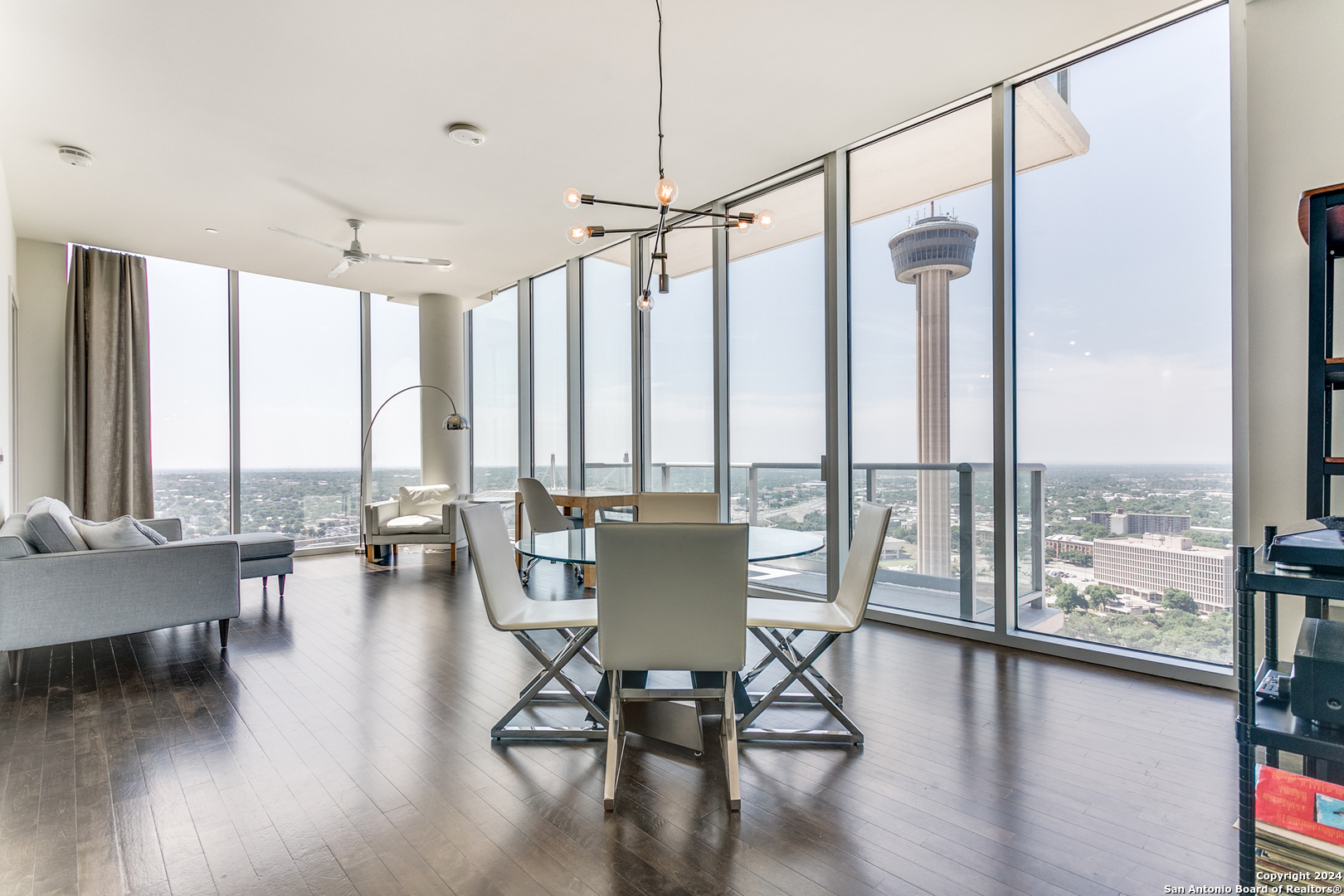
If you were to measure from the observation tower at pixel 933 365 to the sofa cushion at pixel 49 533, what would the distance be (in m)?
4.63

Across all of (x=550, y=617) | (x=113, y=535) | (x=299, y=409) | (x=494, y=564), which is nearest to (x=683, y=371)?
(x=494, y=564)

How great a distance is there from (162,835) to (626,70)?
347 centimetres

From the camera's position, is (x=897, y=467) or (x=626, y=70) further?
(x=897, y=467)

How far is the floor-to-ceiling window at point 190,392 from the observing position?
253 inches

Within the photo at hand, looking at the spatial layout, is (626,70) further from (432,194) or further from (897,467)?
(897,467)

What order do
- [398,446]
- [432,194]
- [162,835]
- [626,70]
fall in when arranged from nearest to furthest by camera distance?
1. [162,835]
2. [626,70]
3. [432,194]
4. [398,446]

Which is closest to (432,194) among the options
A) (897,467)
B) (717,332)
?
(717,332)

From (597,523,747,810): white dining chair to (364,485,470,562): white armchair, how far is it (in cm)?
451

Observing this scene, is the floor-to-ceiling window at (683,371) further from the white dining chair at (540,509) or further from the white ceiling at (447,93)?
the white dining chair at (540,509)

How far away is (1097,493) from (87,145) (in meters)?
5.91

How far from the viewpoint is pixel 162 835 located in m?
1.91

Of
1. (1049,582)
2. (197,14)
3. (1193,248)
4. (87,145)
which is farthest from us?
(87,145)

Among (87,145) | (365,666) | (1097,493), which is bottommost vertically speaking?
(365,666)

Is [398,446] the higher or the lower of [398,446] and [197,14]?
the lower
